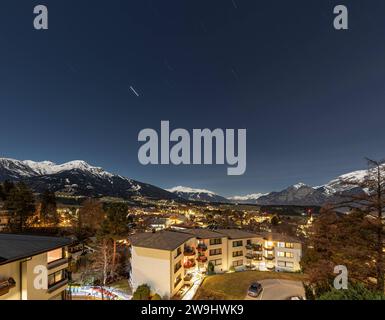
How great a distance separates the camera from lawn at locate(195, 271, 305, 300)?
93.1ft

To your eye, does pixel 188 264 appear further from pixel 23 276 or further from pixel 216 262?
pixel 23 276

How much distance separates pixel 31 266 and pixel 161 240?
17.5 metres

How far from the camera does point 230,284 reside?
31656 millimetres

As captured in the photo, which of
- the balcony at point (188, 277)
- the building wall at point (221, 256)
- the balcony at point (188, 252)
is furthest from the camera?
the building wall at point (221, 256)

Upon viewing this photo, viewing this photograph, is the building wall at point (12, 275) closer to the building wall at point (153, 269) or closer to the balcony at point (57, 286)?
the balcony at point (57, 286)

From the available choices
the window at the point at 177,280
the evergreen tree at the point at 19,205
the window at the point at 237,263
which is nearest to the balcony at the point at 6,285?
the window at the point at 177,280

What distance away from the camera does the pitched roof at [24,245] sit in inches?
596

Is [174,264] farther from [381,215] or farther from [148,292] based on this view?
[381,215]

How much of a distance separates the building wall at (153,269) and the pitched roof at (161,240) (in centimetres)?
55

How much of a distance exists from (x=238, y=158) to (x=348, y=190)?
1239 cm

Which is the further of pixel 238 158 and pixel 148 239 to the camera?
pixel 148 239

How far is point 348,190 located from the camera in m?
19.1

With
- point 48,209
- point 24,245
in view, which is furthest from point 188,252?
point 48,209
